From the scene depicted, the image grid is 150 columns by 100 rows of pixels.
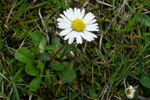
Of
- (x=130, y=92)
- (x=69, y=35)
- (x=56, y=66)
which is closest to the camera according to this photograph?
(x=69, y=35)

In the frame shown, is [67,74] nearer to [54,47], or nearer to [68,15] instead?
[54,47]

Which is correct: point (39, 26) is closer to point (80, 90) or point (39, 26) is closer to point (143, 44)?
point (80, 90)

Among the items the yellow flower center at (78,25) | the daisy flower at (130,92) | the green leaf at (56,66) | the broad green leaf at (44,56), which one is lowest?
the daisy flower at (130,92)

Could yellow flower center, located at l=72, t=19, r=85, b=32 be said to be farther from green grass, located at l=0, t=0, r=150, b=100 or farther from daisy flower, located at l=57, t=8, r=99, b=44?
green grass, located at l=0, t=0, r=150, b=100

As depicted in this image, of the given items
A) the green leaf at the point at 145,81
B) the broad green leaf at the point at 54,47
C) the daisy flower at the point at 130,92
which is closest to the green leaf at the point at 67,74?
the broad green leaf at the point at 54,47

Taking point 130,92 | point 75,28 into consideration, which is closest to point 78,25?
point 75,28

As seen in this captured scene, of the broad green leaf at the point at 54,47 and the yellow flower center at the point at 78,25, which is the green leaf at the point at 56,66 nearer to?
the broad green leaf at the point at 54,47
